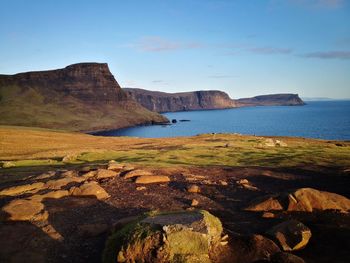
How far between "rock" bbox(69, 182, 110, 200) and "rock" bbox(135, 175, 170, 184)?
12.5 ft

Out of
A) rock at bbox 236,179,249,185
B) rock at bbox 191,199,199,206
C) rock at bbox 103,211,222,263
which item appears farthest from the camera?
rock at bbox 236,179,249,185

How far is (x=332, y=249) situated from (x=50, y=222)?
43.9 feet

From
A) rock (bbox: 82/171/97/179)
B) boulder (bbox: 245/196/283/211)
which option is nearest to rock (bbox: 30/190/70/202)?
rock (bbox: 82/171/97/179)

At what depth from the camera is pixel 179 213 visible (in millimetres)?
14836

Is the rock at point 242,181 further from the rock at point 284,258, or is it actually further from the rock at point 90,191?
the rock at point 284,258

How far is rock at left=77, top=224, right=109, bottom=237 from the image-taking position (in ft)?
51.8

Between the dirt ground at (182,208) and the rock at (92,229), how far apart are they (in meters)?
0.05

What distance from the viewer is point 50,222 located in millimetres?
17109

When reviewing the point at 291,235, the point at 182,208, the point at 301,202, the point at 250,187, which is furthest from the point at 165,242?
the point at 250,187

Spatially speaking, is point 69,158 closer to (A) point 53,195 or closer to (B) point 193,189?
(A) point 53,195

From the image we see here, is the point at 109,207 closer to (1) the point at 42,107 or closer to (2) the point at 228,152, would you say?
(2) the point at 228,152

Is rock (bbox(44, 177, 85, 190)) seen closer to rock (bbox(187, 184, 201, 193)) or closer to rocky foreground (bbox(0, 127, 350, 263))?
rocky foreground (bbox(0, 127, 350, 263))

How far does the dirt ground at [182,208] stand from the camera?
14055 millimetres

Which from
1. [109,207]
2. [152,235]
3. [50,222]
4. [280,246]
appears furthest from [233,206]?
[50,222]
